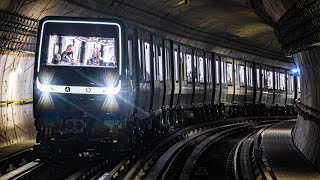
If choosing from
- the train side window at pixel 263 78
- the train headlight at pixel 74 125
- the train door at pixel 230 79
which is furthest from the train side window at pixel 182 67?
the train side window at pixel 263 78

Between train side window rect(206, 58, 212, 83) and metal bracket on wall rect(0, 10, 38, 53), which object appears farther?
train side window rect(206, 58, 212, 83)

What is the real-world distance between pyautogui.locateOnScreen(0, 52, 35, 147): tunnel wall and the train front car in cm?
250

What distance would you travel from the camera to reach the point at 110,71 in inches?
456

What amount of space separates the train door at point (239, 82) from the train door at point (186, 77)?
9.10m

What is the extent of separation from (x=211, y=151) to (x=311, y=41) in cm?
825

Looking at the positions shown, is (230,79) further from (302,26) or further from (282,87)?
(302,26)

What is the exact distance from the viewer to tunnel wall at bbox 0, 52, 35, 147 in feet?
46.1

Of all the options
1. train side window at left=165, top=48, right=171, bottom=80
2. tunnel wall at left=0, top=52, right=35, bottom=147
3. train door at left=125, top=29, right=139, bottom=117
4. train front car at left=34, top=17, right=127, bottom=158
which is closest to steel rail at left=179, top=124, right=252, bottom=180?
train front car at left=34, top=17, right=127, bottom=158

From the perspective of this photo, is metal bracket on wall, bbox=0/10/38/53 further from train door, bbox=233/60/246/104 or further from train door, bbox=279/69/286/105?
train door, bbox=279/69/286/105

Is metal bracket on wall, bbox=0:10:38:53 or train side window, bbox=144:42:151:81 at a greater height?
metal bracket on wall, bbox=0:10:38:53

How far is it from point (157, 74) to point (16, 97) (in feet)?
14.2

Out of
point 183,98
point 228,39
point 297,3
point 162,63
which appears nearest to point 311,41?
point 297,3

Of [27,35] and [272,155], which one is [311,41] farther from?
[27,35]

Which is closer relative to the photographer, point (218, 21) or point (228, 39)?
point (218, 21)
